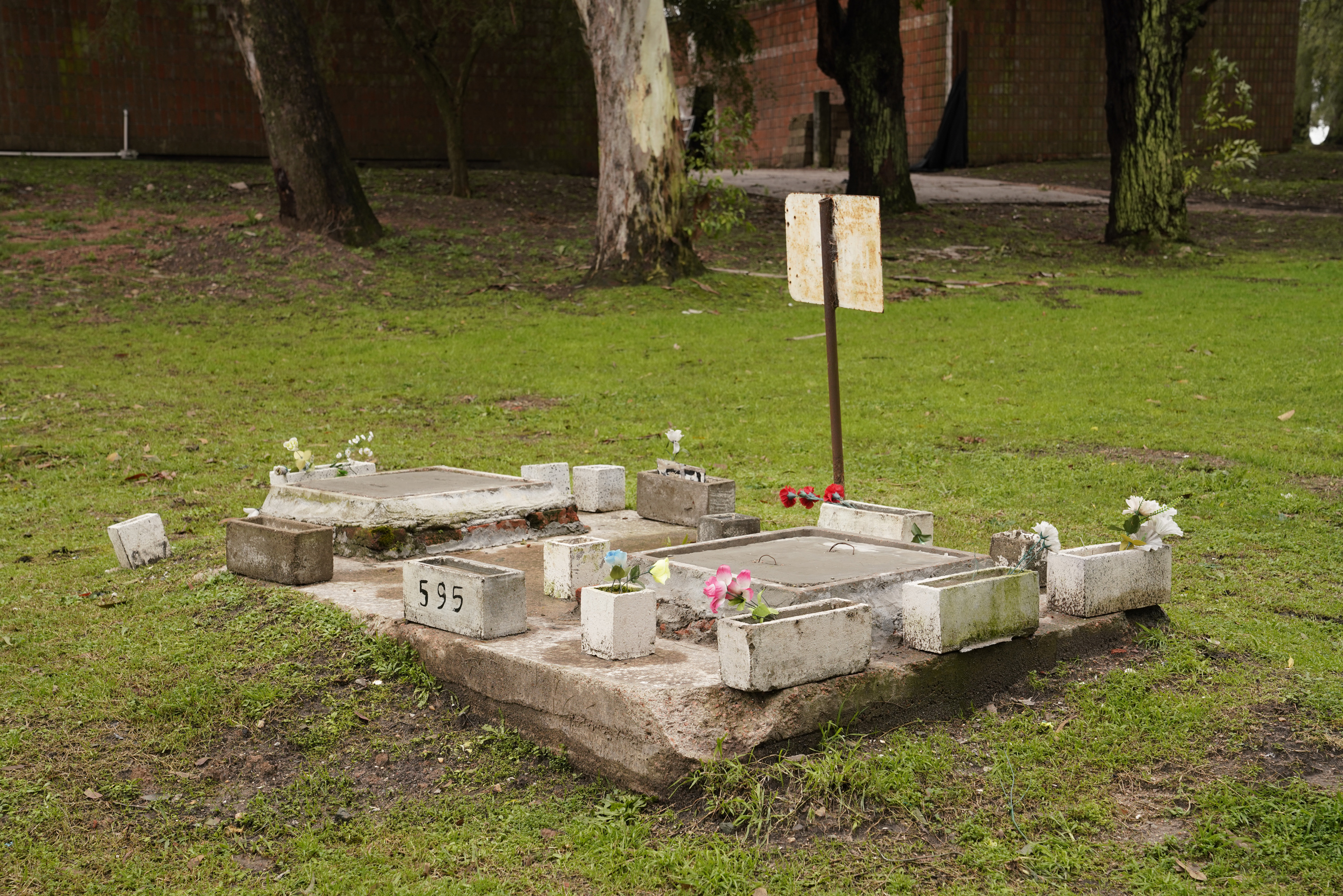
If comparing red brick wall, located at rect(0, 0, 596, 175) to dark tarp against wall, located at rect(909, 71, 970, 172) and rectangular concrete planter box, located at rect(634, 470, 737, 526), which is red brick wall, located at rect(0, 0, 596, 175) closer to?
dark tarp against wall, located at rect(909, 71, 970, 172)

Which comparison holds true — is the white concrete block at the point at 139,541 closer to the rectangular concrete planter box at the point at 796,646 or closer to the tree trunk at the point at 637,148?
the rectangular concrete planter box at the point at 796,646

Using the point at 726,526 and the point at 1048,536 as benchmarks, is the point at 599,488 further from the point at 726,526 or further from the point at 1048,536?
the point at 1048,536

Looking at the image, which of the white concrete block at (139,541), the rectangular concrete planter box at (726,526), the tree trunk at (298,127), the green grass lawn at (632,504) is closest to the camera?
the green grass lawn at (632,504)

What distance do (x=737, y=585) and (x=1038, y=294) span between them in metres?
11.1

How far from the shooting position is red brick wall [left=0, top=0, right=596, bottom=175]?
19.4 metres

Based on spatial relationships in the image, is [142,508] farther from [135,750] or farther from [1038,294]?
[1038,294]

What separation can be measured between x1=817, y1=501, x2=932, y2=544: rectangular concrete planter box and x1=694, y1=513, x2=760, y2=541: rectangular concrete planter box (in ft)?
1.05

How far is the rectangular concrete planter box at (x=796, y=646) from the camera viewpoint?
13.0ft

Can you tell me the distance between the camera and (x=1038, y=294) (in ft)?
47.6

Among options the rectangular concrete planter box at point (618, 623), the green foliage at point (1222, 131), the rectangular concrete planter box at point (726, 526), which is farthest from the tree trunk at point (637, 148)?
the rectangular concrete planter box at point (618, 623)

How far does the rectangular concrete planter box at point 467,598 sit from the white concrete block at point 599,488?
6.48 ft

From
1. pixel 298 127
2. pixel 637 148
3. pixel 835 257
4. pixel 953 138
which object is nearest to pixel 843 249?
pixel 835 257

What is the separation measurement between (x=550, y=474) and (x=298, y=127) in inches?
386

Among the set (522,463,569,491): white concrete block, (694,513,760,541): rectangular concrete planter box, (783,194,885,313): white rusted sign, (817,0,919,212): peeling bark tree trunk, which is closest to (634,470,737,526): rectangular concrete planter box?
(522,463,569,491): white concrete block
